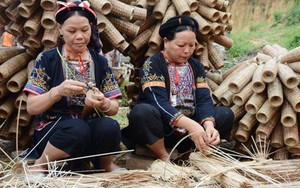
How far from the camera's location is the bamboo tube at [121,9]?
3424 mm

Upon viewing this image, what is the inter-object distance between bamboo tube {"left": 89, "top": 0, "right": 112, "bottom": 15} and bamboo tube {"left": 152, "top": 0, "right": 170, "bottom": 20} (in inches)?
18.4

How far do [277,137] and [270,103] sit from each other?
300 millimetres

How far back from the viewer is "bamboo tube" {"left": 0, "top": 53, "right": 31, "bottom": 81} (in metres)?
3.26

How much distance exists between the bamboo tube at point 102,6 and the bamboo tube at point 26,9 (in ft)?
1.37

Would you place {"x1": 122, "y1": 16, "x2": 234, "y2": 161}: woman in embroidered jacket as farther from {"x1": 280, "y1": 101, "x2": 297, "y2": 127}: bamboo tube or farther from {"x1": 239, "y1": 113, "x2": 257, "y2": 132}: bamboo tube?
{"x1": 280, "y1": 101, "x2": 297, "y2": 127}: bamboo tube

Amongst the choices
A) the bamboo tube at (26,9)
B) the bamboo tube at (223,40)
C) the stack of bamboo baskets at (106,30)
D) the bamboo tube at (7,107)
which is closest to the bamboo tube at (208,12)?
the stack of bamboo baskets at (106,30)

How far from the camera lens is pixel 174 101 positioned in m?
3.29

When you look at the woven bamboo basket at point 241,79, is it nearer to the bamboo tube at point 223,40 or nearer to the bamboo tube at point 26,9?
the bamboo tube at point 223,40

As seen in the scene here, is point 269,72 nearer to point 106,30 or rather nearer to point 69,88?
point 106,30

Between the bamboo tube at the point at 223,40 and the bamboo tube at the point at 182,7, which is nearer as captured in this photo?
the bamboo tube at the point at 182,7

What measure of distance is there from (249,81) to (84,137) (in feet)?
4.92

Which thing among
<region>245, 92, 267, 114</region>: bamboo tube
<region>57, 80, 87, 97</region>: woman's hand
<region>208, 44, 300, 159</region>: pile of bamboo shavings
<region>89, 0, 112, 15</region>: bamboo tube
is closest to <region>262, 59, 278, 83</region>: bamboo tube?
<region>208, 44, 300, 159</region>: pile of bamboo shavings

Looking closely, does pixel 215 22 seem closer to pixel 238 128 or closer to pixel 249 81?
pixel 249 81

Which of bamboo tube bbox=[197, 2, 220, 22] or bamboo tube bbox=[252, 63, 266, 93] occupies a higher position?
bamboo tube bbox=[197, 2, 220, 22]
